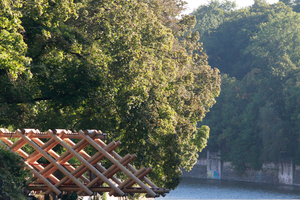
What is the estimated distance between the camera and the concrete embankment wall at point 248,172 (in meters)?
66.9

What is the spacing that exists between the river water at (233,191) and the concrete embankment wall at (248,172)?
2.26m

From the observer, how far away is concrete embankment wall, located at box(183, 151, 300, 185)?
6694 centimetres

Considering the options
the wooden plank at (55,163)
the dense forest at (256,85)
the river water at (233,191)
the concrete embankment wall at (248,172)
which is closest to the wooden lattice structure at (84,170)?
the wooden plank at (55,163)

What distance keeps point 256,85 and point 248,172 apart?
1433 centimetres

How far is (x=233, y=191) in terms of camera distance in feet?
197

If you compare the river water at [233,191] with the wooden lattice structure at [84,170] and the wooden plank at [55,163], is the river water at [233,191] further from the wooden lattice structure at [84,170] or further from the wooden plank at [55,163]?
the wooden plank at [55,163]

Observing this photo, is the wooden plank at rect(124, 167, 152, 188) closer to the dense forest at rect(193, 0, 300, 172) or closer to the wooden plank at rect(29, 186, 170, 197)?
the wooden plank at rect(29, 186, 170, 197)

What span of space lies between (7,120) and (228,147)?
65462mm

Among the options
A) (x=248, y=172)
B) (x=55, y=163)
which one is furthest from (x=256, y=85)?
(x=55, y=163)

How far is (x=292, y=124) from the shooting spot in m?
68.1

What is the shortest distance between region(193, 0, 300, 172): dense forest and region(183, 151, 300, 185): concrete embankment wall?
3.25 ft

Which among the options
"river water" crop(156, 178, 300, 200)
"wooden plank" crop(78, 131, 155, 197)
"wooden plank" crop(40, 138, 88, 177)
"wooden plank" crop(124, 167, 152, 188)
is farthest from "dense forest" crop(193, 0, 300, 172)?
"wooden plank" crop(78, 131, 155, 197)

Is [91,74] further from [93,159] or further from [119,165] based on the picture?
[119,165]

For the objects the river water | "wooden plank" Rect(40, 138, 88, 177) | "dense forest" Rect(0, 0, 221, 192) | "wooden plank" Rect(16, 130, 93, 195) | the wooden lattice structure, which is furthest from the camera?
the river water
